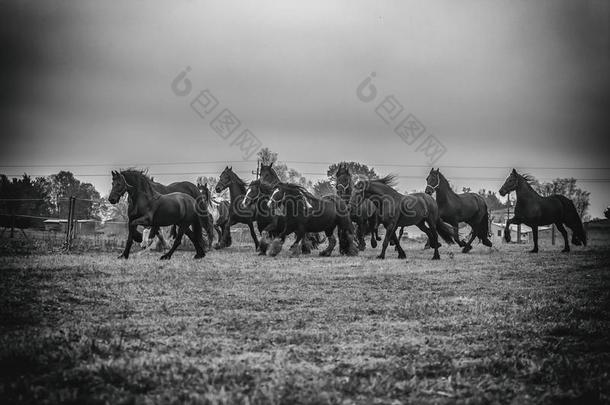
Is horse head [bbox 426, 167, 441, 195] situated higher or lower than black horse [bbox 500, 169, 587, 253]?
higher

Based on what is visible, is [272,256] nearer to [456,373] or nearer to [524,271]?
[524,271]

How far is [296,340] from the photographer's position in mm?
5031

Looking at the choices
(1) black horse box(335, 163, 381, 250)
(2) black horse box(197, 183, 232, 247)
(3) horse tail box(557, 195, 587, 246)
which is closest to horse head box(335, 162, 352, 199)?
(1) black horse box(335, 163, 381, 250)

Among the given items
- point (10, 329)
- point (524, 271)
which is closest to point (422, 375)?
point (10, 329)

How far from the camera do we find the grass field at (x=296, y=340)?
3.63 m

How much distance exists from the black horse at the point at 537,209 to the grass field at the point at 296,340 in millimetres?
10388

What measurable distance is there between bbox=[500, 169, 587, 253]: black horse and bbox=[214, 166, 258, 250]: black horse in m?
9.57

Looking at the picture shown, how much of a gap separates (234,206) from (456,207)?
8293 millimetres

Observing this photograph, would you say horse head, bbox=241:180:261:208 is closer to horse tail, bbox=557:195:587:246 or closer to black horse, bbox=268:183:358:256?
black horse, bbox=268:183:358:256

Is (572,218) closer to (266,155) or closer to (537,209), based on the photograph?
(537,209)

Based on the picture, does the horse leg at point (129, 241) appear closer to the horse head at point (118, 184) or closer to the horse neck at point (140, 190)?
the horse neck at point (140, 190)

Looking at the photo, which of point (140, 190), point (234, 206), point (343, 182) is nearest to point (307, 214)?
point (343, 182)

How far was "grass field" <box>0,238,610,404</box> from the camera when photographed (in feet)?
11.9

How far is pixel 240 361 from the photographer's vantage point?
14.0 ft
